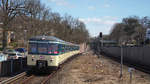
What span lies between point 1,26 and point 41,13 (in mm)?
12259

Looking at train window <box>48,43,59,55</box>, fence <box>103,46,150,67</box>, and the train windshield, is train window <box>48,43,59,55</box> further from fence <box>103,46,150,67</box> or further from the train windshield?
fence <box>103,46,150,67</box>

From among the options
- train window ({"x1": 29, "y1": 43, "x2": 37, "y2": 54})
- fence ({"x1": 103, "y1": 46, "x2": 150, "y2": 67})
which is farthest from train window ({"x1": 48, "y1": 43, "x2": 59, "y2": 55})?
fence ({"x1": 103, "y1": 46, "x2": 150, "y2": 67})

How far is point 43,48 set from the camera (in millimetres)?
15758

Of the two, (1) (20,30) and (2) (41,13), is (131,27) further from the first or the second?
(1) (20,30)

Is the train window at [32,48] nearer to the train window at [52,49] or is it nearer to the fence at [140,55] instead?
the train window at [52,49]

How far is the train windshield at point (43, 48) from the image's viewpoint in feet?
51.4

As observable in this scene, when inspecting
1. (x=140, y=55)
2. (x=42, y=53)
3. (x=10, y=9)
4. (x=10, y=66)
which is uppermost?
(x=10, y=9)

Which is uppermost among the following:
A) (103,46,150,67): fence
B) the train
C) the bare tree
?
the bare tree

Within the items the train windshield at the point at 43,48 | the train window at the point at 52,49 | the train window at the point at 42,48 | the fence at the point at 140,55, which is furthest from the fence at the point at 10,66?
the fence at the point at 140,55

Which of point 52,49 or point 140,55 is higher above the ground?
point 52,49

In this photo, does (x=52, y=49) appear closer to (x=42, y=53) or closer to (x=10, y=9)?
(x=42, y=53)

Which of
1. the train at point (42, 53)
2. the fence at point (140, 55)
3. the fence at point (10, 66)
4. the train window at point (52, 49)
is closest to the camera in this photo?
the fence at point (10, 66)

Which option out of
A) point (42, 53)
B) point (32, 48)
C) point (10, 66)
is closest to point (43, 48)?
point (42, 53)

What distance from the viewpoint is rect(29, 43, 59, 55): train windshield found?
15.7 meters
